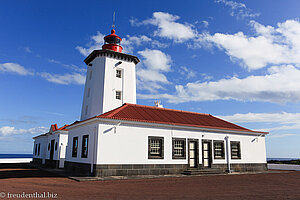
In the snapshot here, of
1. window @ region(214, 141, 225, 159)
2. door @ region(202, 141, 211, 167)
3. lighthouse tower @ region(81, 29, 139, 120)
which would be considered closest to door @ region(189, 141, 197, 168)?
door @ region(202, 141, 211, 167)

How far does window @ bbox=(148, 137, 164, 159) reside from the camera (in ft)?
52.3

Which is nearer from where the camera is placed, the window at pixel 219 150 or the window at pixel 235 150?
the window at pixel 219 150

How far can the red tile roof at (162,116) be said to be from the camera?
16.3 meters

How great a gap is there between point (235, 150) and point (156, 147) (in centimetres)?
791

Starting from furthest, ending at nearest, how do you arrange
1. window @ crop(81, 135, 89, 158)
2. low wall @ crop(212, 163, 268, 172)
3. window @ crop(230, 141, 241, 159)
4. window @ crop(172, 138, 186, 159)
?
window @ crop(230, 141, 241, 159)
low wall @ crop(212, 163, 268, 172)
window @ crop(172, 138, 186, 159)
window @ crop(81, 135, 89, 158)

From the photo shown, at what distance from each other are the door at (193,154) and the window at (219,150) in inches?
82.8

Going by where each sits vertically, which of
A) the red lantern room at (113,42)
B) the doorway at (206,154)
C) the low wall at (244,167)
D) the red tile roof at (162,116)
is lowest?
the low wall at (244,167)

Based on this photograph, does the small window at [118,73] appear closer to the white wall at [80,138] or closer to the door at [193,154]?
the white wall at [80,138]

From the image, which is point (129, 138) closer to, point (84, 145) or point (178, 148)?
point (84, 145)

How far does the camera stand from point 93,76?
21.8 metres

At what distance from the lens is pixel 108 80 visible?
21.1 metres

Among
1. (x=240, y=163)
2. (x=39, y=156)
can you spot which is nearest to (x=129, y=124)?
(x=240, y=163)

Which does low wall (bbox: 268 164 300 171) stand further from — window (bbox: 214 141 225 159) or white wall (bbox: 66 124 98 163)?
white wall (bbox: 66 124 98 163)

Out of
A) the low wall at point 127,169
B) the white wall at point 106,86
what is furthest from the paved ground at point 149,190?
the white wall at point 106,86
